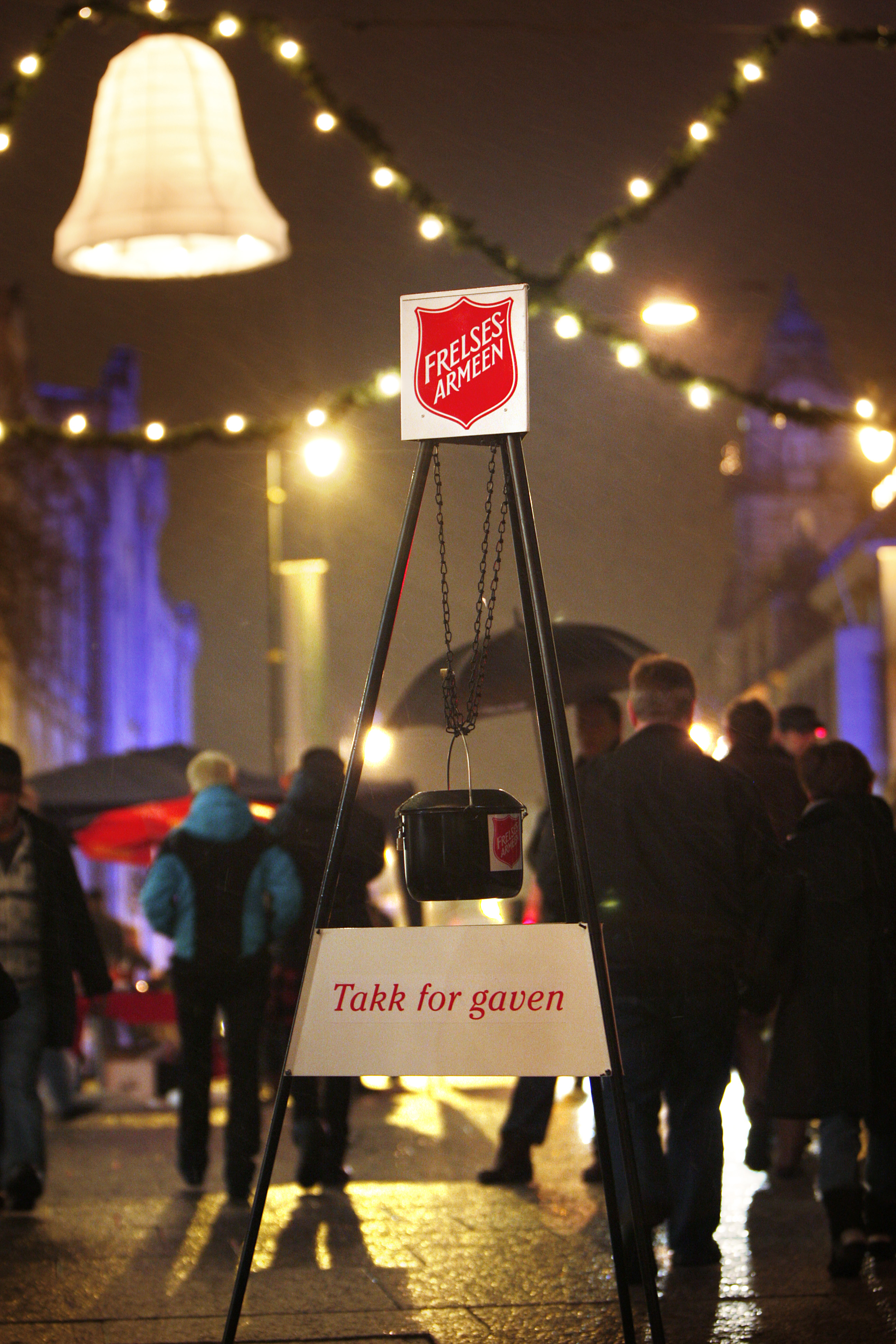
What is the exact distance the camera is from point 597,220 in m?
8.46

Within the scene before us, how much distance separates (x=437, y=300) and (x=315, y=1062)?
186 centimetres

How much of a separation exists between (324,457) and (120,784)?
6.50 metres

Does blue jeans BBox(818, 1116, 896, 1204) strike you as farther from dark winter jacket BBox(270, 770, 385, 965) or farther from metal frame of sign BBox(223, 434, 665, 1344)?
dark winter jacket BBox(270, 770, 385, 965)

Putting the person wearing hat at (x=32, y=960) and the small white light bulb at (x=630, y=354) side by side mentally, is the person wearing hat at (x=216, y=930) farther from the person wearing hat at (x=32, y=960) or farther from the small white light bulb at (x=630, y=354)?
Answer: the small white light bulb at (x=630, y=354)

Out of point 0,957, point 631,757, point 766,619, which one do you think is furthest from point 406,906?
point 766,619

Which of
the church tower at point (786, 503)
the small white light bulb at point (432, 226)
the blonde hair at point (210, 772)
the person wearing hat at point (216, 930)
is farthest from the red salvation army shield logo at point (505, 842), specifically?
the church tower at point (786, 503)

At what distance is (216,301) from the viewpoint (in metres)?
10.3

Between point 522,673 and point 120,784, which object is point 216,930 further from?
point 120,784

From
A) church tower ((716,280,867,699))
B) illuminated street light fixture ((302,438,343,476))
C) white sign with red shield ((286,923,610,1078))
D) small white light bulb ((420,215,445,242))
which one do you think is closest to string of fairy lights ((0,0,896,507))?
small white light bulb ((420,215,445,242))

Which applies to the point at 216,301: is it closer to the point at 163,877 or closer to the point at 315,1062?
the point at 163,877

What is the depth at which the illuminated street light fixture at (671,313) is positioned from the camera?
25.5 ft

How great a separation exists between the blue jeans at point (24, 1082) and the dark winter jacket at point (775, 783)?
2870 mm

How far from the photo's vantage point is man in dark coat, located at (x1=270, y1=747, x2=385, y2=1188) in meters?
6.70

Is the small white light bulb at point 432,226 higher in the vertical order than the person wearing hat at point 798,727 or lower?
higher
